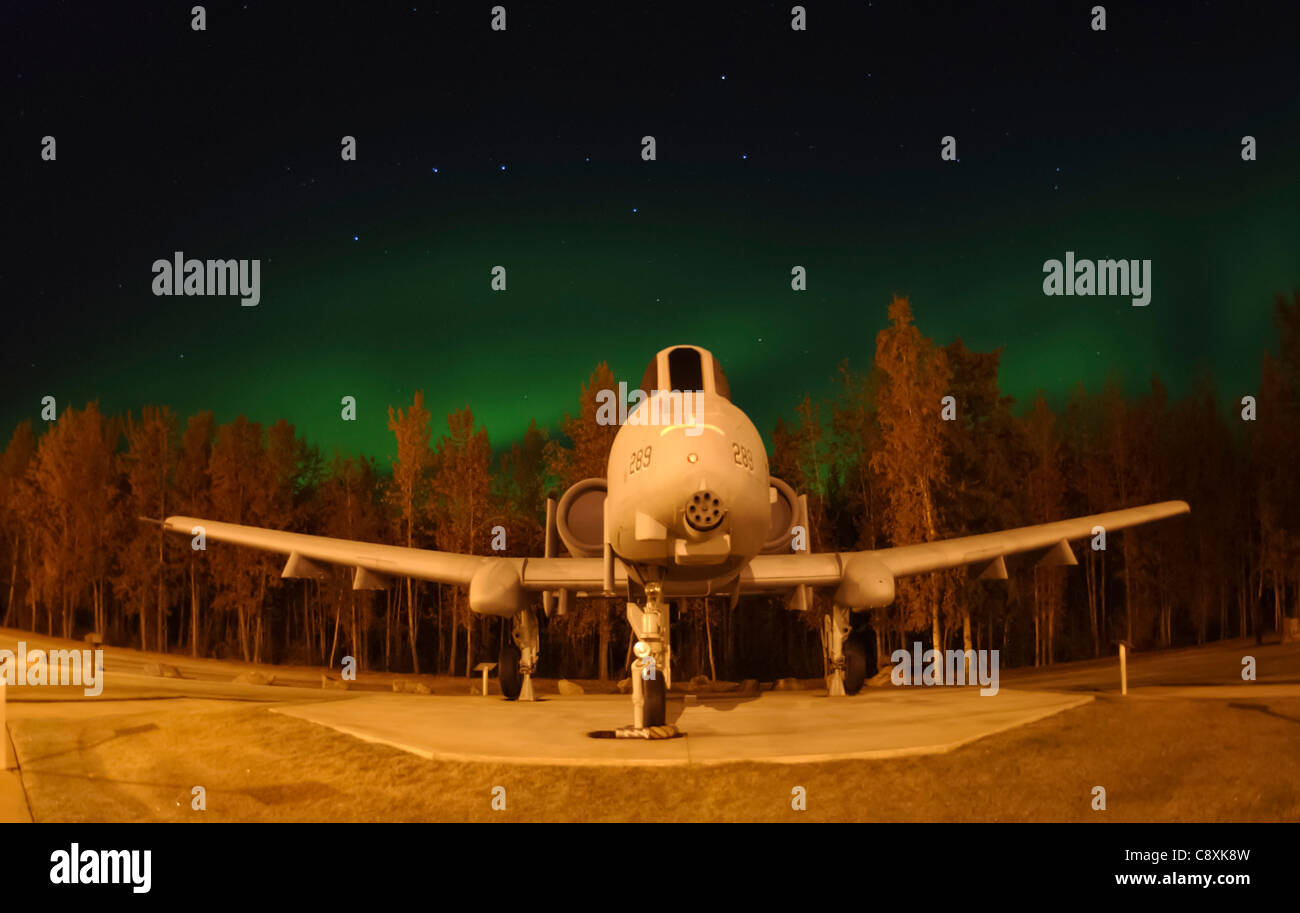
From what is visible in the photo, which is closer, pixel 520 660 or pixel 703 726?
pixel 703 726

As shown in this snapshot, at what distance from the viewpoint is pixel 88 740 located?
10.4m

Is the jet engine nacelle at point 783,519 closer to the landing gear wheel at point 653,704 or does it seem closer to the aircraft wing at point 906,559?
the aircraft wing at point 906,559

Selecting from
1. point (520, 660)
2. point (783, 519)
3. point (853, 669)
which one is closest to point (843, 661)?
point (853, 669)

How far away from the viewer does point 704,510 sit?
408 inches

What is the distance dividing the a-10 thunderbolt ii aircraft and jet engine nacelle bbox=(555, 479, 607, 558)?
26 millimetres

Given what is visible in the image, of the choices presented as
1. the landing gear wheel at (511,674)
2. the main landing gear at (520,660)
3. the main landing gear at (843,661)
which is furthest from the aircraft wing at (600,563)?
the landing gear wheel at (511,674)

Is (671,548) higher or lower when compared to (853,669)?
higher

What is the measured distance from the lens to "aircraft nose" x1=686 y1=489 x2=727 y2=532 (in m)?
10.3

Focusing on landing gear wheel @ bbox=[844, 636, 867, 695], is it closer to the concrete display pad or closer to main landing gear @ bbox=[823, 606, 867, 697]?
main landing gear @ bbox=[823, 606, 867, 697]

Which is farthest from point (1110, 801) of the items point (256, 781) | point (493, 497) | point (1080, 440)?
point (1080, 440)

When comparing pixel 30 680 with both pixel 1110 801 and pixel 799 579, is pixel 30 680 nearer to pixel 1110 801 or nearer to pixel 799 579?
pixel 799 579

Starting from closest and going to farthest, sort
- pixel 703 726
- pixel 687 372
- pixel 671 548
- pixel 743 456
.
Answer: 1. pixel 743 456
2. pixel 671 548
3. pixel 687 372
4. pixel 703 726

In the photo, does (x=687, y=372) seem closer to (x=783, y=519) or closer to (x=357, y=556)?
(x=783, y=519)

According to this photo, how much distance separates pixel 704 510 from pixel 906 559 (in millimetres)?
8733
